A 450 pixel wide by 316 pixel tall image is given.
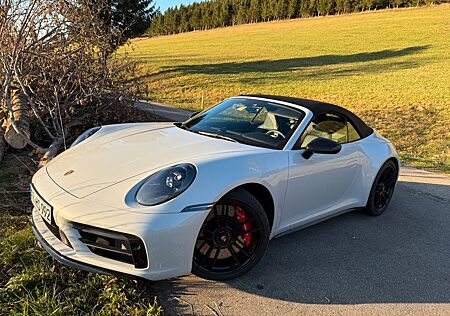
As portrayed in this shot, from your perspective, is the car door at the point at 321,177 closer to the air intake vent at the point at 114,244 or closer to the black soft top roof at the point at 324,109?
the black soft top roof at the point at 324,109

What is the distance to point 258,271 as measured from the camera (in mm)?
3264

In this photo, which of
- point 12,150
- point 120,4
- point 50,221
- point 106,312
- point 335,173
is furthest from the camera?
point 120,4

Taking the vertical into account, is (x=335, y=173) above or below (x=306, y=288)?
above

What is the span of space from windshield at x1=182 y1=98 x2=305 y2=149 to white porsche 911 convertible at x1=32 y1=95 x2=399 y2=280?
12 millimetres

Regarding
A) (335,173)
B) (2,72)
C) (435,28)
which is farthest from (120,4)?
(435,28)

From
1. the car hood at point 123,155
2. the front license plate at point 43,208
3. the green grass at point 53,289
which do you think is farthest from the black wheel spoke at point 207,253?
the front license plate at point 43,208

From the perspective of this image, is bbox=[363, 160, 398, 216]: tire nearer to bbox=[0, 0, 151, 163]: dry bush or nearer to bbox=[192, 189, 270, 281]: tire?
bbox=[192, 189, 270, 281]: tire

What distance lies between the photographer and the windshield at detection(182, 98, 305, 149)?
357 centimetres

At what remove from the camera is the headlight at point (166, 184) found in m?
2.68

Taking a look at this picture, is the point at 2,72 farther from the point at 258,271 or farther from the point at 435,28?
the point at 435,28

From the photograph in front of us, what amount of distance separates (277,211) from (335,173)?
82 centimetres

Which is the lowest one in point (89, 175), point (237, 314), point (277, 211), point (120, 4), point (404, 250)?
point (404, 250)

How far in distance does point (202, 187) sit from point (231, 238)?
0.53m

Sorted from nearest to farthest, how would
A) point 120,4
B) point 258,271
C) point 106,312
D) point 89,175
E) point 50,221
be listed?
1. point 106,312
2. point 50,221
3. point 89,175
4. point 258,271
5. point 120,4
